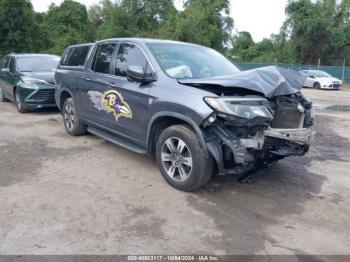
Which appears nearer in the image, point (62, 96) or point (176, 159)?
point (176, 159)

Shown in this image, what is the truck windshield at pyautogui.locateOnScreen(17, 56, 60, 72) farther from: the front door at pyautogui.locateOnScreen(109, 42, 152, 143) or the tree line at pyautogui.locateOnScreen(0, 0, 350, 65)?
the tree line at pyautogui.locateOnScreen(0, 0, 350, 65)

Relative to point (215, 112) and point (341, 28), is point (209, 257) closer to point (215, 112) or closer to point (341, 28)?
point (215, 112)

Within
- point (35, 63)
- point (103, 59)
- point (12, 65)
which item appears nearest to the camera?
point (103, 59)

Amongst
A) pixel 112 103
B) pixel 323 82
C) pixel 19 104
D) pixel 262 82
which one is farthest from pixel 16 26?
pixel 262 82

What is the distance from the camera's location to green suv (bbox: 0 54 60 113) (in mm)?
9648

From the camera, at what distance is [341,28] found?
40.2 m

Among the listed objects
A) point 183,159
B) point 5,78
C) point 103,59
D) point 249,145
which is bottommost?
point 183,159

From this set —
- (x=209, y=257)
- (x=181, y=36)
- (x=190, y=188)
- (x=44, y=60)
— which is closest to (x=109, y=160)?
(x=190, y=188)

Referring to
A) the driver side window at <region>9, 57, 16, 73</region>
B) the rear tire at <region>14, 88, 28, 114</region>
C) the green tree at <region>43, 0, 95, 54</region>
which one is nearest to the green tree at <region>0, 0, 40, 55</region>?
the green tree at <region>43, 0, 95, 54</region>

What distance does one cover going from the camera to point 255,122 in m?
4.18

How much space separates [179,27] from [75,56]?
31.8 m

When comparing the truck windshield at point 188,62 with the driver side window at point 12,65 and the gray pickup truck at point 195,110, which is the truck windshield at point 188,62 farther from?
the driver side window at point 12,65

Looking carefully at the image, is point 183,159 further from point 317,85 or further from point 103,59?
point 317,85

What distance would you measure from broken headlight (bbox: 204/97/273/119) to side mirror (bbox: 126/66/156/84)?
3.47 ft
